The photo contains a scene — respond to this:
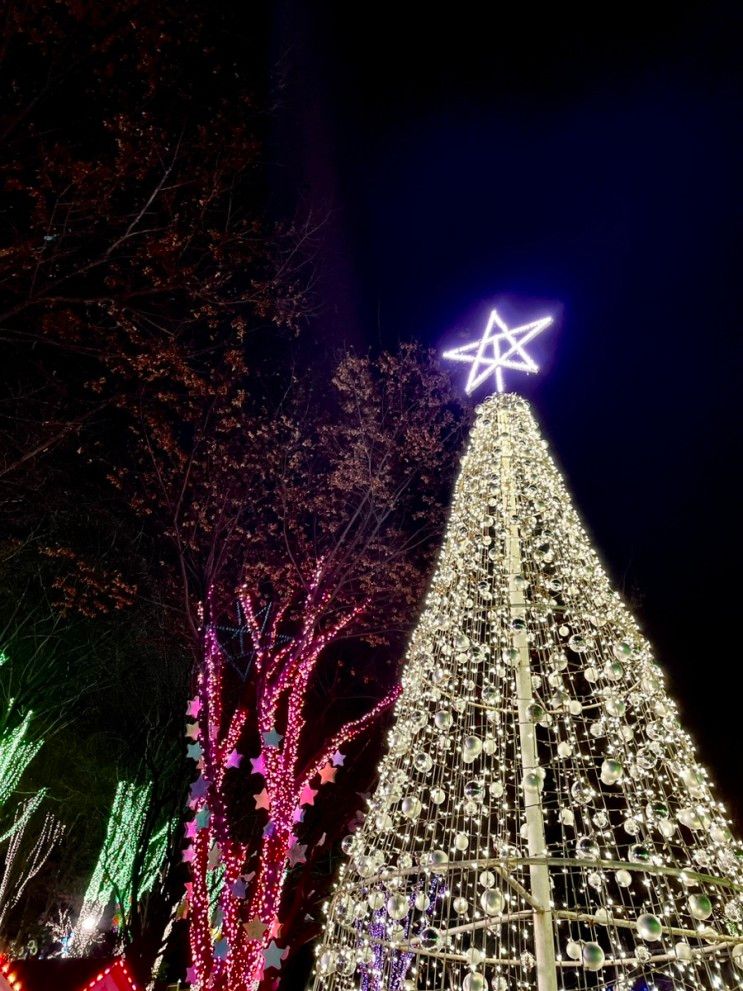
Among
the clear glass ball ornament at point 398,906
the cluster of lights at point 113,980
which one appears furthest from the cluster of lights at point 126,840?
the clear glass ball ornament at point 398,906

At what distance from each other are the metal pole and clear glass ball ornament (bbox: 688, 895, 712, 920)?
852mm

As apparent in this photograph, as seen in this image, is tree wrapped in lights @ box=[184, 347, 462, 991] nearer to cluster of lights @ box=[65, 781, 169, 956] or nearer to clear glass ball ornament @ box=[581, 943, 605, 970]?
cluster of lights @ box=[65, 781, 169, 956]

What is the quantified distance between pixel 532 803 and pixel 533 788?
0.12m

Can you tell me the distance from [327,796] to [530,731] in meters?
7.49

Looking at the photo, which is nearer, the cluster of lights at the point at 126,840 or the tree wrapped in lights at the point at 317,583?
the tree wrapped in lights at the point at 317,583

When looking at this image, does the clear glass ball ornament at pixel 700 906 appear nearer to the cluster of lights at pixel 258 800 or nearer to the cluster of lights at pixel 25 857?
the cluster of lights at pixel 258 800

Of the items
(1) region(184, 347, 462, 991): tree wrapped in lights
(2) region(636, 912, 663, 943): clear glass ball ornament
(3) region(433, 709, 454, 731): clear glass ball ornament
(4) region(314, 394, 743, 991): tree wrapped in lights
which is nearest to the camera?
(2) region(636, 912, 663, 943): clear glass ball ornament

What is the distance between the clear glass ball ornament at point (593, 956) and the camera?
2.88 metres

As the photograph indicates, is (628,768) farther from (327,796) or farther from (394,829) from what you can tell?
(327,796)

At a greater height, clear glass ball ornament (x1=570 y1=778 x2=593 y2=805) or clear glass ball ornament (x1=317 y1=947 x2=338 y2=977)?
clear glass ball ornament (x1=570 y1=778 x2=593 y2=805)

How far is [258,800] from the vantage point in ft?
27.7

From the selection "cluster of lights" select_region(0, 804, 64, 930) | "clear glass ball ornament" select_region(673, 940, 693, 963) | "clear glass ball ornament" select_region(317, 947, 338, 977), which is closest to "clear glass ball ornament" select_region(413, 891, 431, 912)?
"clear glass ball ornament" select_region(317, 947, 338, 977)

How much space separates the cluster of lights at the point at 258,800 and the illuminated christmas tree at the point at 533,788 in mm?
2278

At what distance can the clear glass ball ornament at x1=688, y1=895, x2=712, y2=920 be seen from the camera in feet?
9.31
